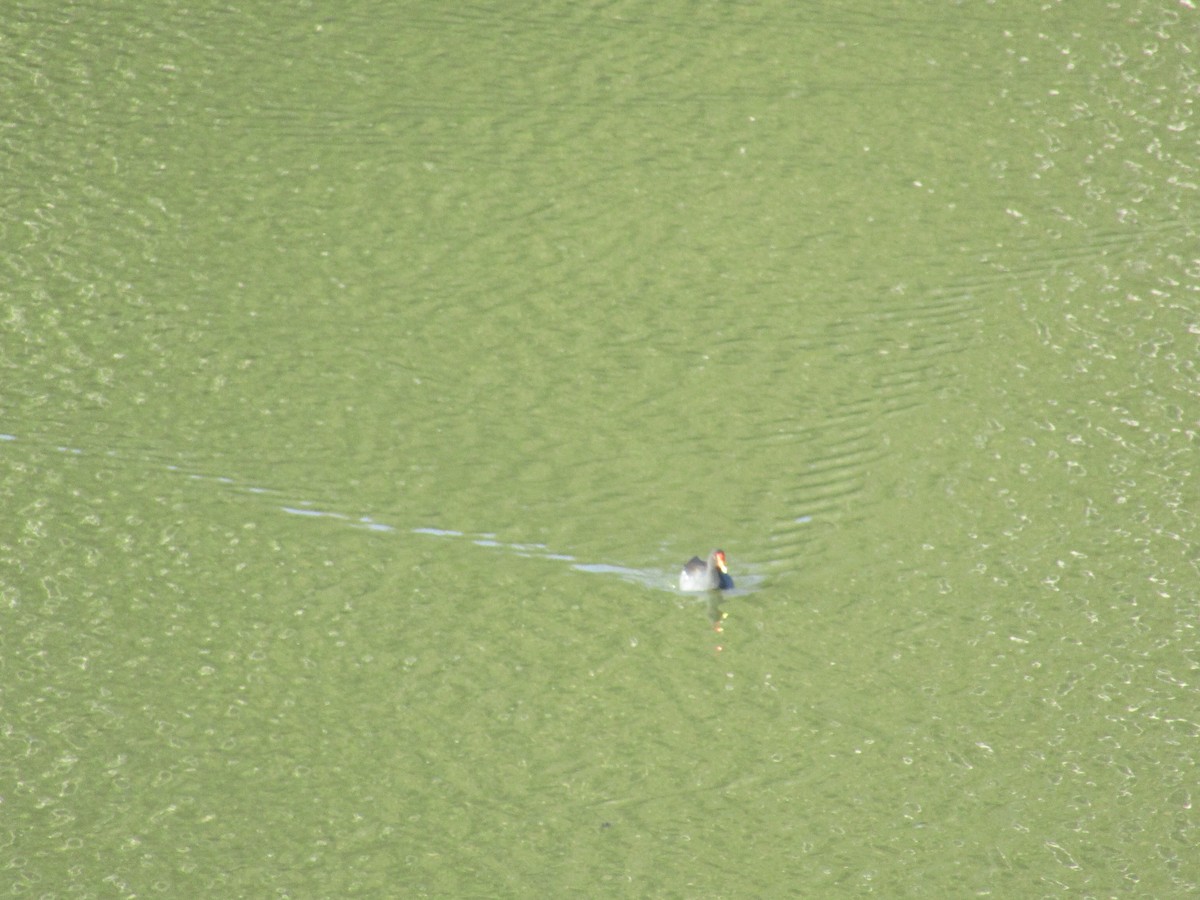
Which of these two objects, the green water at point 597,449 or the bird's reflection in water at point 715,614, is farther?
the bird's reflection in water at point 715,614

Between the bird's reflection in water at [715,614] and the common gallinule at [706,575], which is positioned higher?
the common gallinule at [706,575]

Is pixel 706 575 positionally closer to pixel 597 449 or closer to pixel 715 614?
pixel 715 614

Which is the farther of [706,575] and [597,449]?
[597,449]

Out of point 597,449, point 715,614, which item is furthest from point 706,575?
point 597,449

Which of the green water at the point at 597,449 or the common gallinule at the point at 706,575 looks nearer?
the green water at the point at 597,449

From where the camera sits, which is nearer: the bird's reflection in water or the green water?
the green water

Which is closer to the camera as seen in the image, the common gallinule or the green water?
the green water

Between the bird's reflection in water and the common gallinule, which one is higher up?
the common gallinule
